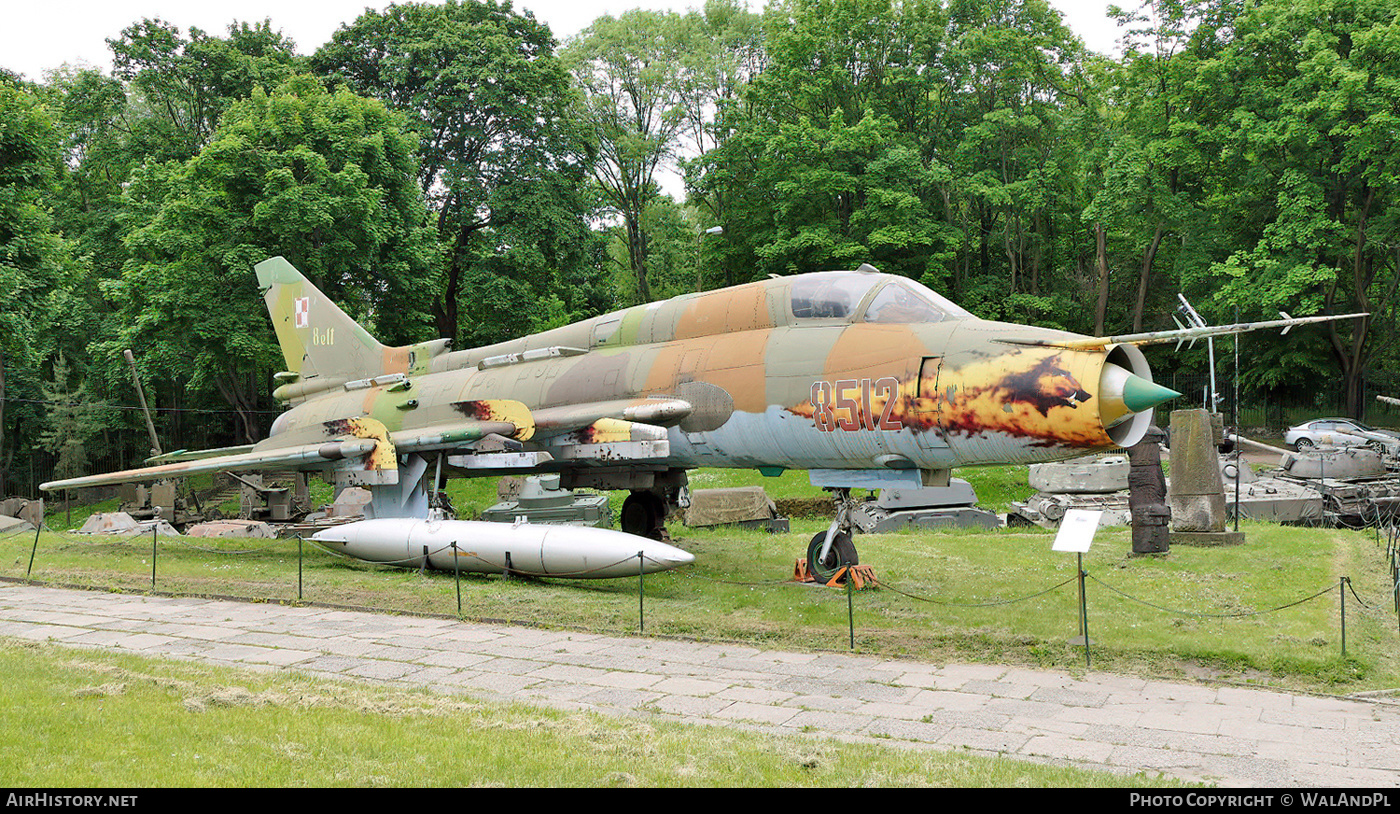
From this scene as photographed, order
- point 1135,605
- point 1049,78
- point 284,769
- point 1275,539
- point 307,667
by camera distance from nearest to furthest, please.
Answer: point 284,769
point 307,667
point 1135,605
point 1275,539
point 1049,78

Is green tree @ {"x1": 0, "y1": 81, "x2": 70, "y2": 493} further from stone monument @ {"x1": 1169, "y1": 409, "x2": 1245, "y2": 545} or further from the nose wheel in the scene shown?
stone monument @ {"x1": 1169, "y1": 409, "x2": 1245, "y2": 545}

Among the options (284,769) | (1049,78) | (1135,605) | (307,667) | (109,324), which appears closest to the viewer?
(284,769)

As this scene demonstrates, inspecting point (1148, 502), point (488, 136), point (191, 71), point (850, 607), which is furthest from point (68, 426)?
point (1148, 502)

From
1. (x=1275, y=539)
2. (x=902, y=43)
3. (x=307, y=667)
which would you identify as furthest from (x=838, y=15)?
(x=307, y=667)

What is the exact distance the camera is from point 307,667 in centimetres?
926

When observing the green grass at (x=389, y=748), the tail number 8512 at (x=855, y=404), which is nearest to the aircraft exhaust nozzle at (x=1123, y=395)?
the tail number 8512 at (x=855, y=404)

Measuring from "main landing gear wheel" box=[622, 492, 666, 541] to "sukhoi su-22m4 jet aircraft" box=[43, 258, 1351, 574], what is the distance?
0.02m

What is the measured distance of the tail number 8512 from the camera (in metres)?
11.1

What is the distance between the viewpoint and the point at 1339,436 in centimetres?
2894

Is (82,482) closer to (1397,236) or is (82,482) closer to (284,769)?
(284,769)

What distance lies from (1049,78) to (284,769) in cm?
3927

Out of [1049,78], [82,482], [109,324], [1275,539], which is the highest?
[1049,78]

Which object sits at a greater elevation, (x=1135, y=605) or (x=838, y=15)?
(x=838, y=15)

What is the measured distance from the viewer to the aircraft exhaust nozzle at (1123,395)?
9613mm
